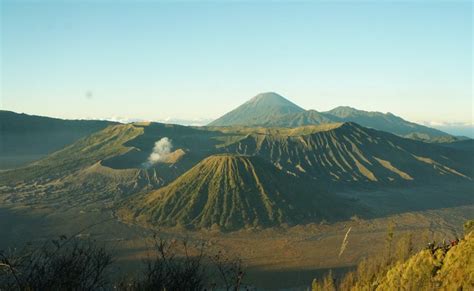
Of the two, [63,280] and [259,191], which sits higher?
[63,280]

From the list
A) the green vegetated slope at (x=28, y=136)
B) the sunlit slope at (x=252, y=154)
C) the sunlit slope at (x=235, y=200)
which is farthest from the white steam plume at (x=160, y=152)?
the green vegetated slope at (x=28, y=136)

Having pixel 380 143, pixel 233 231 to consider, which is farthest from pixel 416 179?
pixel 233 231

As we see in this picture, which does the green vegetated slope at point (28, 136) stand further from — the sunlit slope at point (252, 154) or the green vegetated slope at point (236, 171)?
the sunlit slope at point (252, 154)

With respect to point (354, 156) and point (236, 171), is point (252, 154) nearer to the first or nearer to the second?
point (354, 156)

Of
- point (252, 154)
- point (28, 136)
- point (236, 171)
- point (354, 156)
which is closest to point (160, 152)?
point (252, 154)

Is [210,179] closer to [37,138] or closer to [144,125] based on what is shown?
[144,125]

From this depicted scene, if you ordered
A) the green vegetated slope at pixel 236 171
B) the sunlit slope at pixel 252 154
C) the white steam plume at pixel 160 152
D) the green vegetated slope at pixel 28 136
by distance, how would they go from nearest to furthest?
the green vegetated slope at pixel 236 171 < the sunlit slope at pixel 252 154 < the white steam plume at pixel 160 152 < the green vegetated slope at pixel 28 136

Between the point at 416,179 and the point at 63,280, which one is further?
the point at 416,179
